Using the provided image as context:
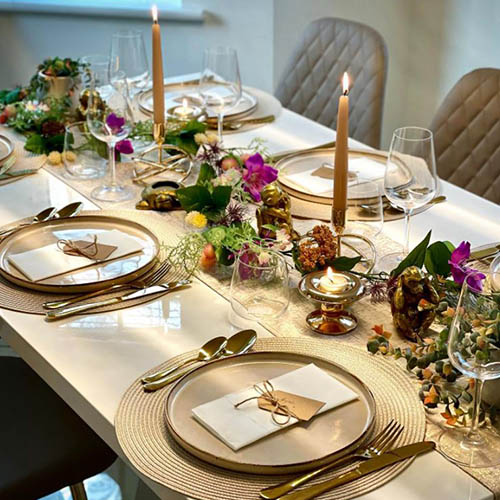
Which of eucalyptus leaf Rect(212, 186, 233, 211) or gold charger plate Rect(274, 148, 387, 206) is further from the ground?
eucalyptus leaf Rect(212, 186, 233, 211)

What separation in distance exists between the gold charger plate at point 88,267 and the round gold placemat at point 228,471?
27 cm

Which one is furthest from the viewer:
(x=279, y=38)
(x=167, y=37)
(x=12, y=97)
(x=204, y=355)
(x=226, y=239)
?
(x=167, y=37)

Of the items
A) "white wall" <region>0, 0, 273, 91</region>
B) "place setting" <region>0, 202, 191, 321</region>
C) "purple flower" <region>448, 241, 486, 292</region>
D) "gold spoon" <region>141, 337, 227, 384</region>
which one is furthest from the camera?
"white wall" <region>0, 0, 273, 91</region>

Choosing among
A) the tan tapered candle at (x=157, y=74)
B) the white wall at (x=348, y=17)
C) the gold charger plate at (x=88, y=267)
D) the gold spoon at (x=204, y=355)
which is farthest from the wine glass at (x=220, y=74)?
the white wall at (x=348, y=17)

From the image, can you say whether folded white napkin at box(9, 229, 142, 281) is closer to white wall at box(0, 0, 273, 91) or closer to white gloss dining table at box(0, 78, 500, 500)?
white gloss dining table at box(0, 78, 500, 500)

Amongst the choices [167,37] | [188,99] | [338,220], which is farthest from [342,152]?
[167,37]

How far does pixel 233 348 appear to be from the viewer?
1165 mm

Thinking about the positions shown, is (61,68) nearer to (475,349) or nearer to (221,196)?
(221,196)

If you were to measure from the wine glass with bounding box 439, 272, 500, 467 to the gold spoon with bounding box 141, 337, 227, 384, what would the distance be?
1.09 ft

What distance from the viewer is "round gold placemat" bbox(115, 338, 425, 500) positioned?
901 mm

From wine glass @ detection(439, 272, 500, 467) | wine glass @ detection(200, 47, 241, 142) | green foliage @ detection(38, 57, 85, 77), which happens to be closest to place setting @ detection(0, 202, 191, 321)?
wine glass @ detection(200, 47, 241, 142)

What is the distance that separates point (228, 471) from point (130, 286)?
1.65 ft

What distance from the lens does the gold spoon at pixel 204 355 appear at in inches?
43.4

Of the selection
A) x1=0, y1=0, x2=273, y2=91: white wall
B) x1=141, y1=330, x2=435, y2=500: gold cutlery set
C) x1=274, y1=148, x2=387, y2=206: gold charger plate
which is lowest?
x1=0, y1=0, x2=273, y2=91: white wall
